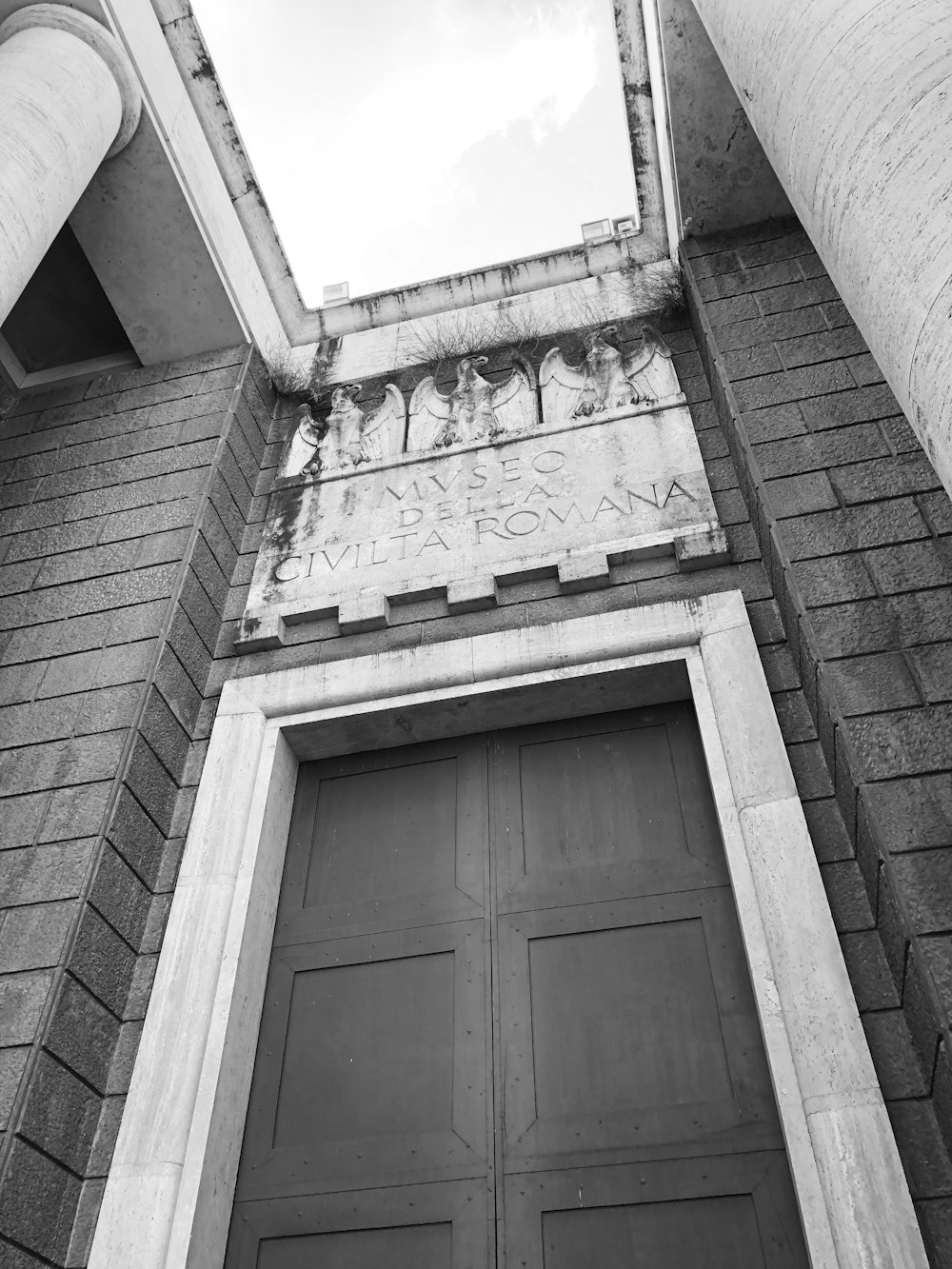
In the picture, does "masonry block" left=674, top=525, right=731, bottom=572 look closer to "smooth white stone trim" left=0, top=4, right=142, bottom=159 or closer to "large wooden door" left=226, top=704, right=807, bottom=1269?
"large wooden door" left=226, top=704, right=807, bottom=1269

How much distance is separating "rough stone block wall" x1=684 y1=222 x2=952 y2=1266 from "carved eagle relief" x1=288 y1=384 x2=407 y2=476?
2225mm

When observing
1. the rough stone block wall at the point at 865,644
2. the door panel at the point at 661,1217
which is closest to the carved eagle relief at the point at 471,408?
the rough stone block wall at the point at 865,644

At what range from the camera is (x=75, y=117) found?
21.7 feet

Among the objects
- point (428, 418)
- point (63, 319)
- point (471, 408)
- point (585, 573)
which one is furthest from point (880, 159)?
point (63, 319)

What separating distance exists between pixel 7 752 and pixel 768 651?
3809mm

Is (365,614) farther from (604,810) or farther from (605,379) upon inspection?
(605,379)

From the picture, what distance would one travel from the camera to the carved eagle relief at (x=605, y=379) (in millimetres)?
6965

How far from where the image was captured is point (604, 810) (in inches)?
205

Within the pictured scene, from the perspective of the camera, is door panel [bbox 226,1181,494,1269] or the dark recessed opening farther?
the dark recessed opening

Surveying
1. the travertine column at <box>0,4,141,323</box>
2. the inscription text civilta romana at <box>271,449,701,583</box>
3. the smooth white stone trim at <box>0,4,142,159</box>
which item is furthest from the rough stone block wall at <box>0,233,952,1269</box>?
the smooth white stone trim at <box>0,4,142,159</box>

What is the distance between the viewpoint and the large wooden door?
4.04 metres

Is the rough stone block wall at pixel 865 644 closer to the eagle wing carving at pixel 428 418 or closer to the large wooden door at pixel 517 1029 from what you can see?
the large wooden door at pixel 517 1029

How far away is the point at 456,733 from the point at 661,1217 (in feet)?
8.27

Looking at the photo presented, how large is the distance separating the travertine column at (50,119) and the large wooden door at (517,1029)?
349cm
